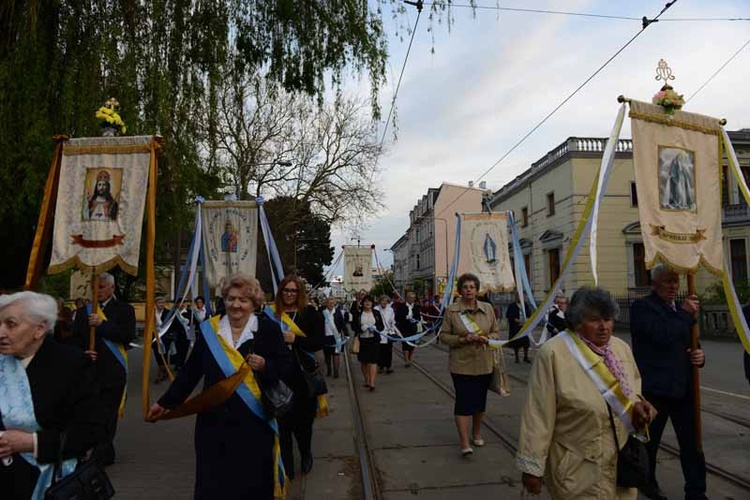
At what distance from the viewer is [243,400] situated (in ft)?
10.4

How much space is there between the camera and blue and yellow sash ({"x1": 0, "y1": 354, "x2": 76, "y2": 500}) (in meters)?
2.31

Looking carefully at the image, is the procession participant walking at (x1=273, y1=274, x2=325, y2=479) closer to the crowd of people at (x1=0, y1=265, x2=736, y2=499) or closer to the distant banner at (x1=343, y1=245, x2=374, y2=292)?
the crowd of people at (x1=0, y1=265, x2=736, y2=499)

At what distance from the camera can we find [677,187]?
14.9ft

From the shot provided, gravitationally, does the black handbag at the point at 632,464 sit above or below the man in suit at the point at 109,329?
below

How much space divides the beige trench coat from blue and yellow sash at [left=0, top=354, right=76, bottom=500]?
7.26ft

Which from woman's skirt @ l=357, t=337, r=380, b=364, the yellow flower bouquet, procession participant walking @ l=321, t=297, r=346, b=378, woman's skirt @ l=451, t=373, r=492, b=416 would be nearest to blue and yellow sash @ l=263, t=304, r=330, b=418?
woman's skirt @ l=451, t=373, r=492, b=416

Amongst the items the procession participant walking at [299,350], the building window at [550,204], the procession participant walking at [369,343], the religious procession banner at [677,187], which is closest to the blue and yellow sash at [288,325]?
the procession participant walking at [299,350]

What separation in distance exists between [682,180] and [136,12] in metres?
7.13

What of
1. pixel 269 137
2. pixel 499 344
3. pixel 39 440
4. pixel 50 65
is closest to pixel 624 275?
pixel 269 137

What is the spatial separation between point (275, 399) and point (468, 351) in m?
2.91

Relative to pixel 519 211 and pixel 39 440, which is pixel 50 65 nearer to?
pixel 39 440

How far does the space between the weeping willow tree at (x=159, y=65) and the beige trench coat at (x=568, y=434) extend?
6.52m

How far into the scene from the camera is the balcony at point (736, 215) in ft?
85.2

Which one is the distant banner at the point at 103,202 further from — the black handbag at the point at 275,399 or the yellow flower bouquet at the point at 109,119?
the black handbag at the point at 275,399
